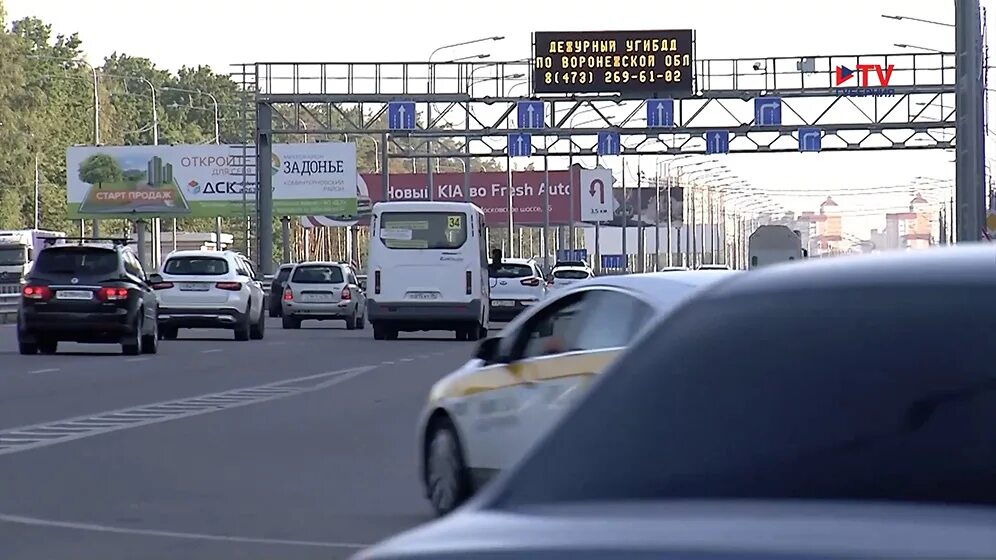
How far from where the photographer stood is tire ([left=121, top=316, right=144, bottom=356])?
31.4 metres

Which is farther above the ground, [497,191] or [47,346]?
[497,191]

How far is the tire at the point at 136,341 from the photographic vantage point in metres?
31.4

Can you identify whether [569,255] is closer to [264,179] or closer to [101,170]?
[101,170]

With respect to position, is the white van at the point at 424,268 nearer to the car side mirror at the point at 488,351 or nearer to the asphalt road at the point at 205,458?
the asphalt road at the point at 205,458

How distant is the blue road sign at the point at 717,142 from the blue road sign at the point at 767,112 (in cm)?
302

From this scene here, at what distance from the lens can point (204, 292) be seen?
38.8 m

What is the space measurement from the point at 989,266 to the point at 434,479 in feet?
25.0

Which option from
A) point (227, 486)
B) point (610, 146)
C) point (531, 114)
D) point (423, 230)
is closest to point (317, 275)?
point (423, 230)

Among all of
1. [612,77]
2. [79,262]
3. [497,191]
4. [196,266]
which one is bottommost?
[196,266]

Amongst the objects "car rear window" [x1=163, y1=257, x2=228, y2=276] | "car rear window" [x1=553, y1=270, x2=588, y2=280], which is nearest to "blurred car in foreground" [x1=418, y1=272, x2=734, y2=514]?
"car rear window" [x1=163, y1=257, x2=228, y2=276]

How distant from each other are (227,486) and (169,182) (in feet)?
273

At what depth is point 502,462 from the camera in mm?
11133

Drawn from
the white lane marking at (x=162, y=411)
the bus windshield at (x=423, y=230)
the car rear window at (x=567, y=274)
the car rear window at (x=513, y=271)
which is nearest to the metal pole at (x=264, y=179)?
the car rear window at (x=567, y=274)

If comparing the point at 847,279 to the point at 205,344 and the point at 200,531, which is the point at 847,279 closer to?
the point at 200,531
